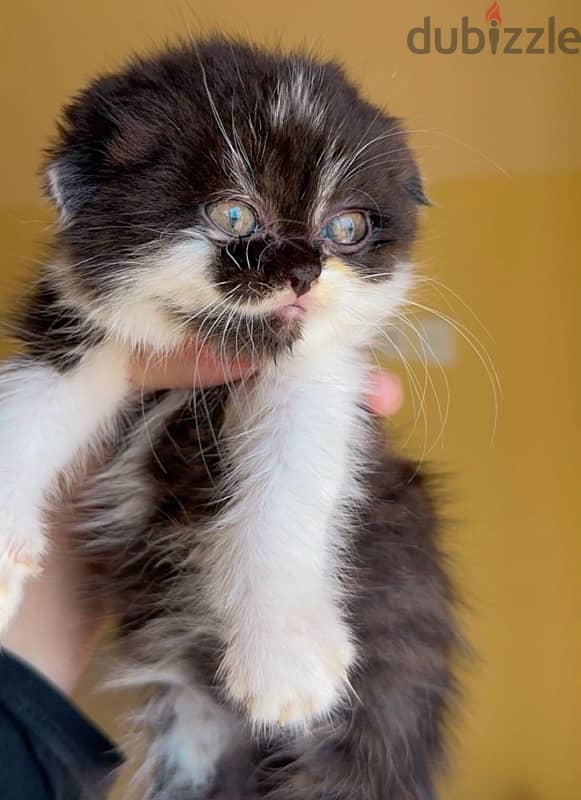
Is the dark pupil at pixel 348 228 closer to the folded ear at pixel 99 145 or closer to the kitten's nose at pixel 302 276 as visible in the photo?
the kitten's nose at pixel 302 276

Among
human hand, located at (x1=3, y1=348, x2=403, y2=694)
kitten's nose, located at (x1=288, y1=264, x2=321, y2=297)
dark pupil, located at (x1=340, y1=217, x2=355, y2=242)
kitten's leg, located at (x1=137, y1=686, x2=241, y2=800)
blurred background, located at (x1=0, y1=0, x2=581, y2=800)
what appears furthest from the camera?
blurred background, located at (x1=0, y1=0, x2=581, y2=800)

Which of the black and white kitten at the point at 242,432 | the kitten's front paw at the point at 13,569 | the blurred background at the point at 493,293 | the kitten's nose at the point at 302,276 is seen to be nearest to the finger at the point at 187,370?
the black and white kitten at the point at 242,432

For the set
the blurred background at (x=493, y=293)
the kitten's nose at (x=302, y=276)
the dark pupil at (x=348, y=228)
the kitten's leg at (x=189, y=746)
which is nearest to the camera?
the kitten's nose at (x=302, y=276)

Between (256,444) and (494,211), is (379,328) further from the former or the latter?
(494,211)

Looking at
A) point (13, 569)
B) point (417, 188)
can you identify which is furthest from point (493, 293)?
point (13, 569)

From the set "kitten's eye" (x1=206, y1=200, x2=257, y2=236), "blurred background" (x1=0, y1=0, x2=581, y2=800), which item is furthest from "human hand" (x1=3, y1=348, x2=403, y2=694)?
"blurred background" (x1=0, y1=0, x2=581, y2=800)

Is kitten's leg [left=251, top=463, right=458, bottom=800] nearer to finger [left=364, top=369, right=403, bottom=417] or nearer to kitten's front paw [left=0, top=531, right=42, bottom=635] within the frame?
finger [left=364, top=369, right=403, bottom=417]

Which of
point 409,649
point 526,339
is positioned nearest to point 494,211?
point 526,339
